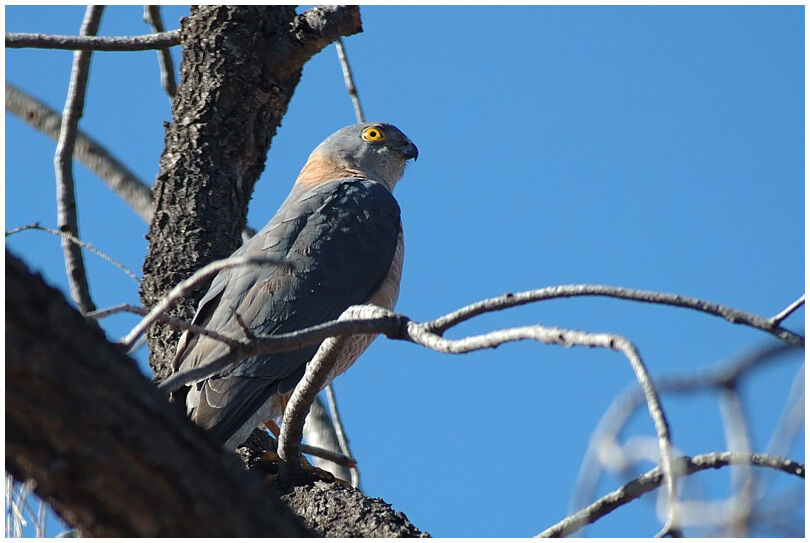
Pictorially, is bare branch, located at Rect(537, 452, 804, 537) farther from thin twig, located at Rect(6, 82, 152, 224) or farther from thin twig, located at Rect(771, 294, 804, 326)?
thin twig, located at Rect(6, 82, 152, 224)

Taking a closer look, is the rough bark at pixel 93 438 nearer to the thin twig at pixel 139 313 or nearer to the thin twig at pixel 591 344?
the thin twig at pixel 139 313

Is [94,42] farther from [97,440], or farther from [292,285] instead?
[97,440]

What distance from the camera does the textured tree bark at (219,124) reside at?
15.1 ft

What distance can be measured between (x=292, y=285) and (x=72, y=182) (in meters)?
1.41

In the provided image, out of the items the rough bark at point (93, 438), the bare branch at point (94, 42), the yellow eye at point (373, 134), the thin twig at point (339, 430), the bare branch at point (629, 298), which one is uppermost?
the yellow eye at point (373, 134)

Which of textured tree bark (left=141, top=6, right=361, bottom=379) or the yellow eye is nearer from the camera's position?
textured tree bark (left=141, top=6, right=361, bottom=379)

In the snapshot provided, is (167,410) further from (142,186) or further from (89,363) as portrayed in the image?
(142,186)

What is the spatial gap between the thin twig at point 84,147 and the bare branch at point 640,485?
4233 mm

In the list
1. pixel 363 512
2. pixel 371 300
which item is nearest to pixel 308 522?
pixel 363 512

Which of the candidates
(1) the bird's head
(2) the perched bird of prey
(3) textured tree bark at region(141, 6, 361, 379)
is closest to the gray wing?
(2) the perched bird of prey

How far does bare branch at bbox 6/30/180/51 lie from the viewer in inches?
187

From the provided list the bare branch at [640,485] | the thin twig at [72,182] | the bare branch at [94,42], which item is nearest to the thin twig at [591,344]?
the bare branch at [640,485]

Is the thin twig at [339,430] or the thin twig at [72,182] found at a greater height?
the thin twig at [72,182]

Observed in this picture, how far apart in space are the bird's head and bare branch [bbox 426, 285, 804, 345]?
403 cm
